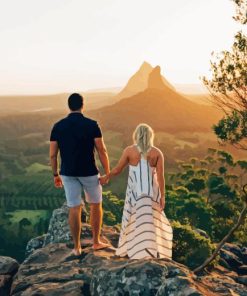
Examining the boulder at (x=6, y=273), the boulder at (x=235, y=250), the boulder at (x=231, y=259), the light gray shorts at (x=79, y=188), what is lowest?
the boulder at (x=235, y=250)

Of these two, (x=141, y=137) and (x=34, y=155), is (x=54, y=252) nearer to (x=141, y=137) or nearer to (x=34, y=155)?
(x=141, y=137)

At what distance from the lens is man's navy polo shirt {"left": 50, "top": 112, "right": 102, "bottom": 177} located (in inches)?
309

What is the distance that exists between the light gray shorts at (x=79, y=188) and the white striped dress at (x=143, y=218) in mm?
534

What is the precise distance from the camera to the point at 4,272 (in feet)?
36.4

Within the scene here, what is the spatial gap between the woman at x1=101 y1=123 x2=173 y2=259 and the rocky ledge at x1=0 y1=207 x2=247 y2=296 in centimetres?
36

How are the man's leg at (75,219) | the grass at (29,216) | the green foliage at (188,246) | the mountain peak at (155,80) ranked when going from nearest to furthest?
the man's leg at (75,219) → the green foliage at (188,246) → the grass at (29,216) → the mountain peak at (155,80)

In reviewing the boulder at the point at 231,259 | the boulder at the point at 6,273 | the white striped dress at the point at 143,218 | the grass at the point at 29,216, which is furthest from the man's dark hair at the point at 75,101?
the grass at the point at 29,216

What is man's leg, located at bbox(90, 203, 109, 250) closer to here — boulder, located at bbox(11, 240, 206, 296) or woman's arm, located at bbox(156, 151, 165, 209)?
boulder, located at bbox(11, 240, 206, 296)

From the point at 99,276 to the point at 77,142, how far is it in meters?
2.02

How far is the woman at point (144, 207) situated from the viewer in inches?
314

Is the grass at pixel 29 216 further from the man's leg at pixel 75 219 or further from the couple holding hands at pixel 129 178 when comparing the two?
the couple holding hands at pixel 129 178

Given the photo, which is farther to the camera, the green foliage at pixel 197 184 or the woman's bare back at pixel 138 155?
the green foliage at pixel 197 184

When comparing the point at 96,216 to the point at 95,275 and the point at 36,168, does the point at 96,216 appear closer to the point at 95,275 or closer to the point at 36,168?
the point at 95,275

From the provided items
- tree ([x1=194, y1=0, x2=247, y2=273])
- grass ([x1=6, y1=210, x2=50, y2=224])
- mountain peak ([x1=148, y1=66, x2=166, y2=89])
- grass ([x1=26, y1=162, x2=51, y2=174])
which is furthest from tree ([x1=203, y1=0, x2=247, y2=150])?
mountain peak ([x1=148, y1=66, x2=166, y2=89])
